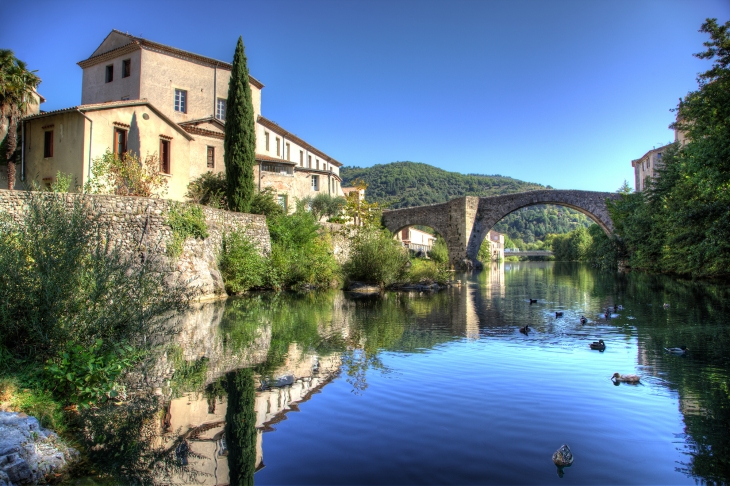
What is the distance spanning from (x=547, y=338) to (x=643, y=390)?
381cm

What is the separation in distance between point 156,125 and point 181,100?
8.69 metres

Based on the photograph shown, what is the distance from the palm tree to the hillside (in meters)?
59.0

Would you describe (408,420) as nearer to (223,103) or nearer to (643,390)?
(643,390)

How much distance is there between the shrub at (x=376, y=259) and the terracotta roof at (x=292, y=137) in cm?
1410

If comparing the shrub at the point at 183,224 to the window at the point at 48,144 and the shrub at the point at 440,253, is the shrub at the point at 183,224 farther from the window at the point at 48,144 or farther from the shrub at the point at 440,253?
the shrub at the point at 440,253

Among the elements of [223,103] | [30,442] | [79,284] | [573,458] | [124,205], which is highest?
[223,103]

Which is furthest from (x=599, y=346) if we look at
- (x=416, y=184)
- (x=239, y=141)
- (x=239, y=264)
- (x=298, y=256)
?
(x=416, y=184)

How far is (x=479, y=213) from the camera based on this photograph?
4128 cm

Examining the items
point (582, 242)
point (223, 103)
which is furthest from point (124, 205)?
point (582, 242)

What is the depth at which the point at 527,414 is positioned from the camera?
5207 mm

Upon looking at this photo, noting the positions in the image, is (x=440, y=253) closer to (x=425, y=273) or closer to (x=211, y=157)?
(x=425, y=273)

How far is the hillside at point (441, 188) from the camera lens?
90312 millimetres

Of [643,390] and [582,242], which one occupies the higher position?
[582,242]

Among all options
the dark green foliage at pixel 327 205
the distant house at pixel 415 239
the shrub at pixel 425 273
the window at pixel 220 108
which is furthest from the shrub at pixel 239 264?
the distant house at pixel 415 239
